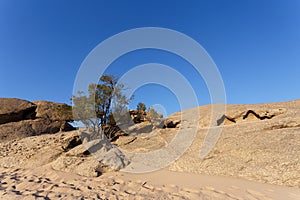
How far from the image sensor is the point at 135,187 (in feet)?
17.8

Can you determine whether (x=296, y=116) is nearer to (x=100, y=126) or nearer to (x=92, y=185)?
(x=92, y=185)

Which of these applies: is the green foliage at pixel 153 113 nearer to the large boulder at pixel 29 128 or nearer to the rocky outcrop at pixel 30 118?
the rocky outcrop at pixel 30 118

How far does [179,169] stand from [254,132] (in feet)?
12.2

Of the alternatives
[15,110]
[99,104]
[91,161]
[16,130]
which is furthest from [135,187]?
[15,110]

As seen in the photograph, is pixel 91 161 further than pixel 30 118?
No

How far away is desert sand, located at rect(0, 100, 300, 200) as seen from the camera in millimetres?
4945

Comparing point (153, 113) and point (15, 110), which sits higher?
point (15, 110)

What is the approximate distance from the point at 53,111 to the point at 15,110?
3.12 metres

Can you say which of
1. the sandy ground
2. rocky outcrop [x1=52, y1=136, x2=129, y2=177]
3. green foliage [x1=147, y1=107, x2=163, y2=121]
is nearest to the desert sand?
the sandy ground

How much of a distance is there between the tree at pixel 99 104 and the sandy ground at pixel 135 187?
278 inches

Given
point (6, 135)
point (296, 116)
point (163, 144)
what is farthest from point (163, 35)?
point (6, 135)

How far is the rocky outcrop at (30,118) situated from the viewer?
15.1m

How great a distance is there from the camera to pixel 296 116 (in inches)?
346

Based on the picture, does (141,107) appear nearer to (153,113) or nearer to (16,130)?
(153,113)
